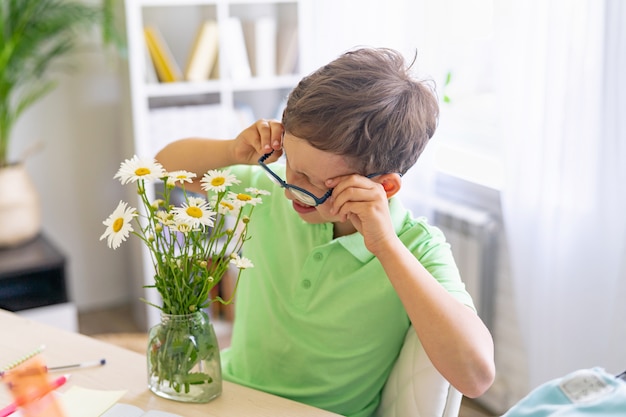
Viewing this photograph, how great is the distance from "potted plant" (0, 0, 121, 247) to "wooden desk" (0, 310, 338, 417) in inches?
56.0

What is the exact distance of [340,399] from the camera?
1427 mm

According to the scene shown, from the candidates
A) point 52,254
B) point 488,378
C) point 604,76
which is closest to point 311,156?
point 488,378

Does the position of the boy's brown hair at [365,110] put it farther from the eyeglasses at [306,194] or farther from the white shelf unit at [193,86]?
the white shelf unit at [193,86]

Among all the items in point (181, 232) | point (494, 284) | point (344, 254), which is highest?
point (181, 232)

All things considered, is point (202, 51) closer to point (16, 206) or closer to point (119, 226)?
point (16, 206)

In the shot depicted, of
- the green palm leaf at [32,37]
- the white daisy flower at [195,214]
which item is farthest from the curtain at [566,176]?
the green palm leaf at [32,37]

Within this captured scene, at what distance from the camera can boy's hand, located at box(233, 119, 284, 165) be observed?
145cm

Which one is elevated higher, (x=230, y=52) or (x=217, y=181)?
(x=230, y=52)

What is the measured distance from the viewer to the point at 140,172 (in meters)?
1.12

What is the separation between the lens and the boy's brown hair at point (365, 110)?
1259 mm

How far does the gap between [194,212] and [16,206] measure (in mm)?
2014

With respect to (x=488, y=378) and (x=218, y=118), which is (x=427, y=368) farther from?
(x=218, y=118)

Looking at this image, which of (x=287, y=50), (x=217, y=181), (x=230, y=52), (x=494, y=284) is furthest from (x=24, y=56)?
(x=217, y=181)

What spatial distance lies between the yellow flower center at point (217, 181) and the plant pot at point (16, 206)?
6.33ft
